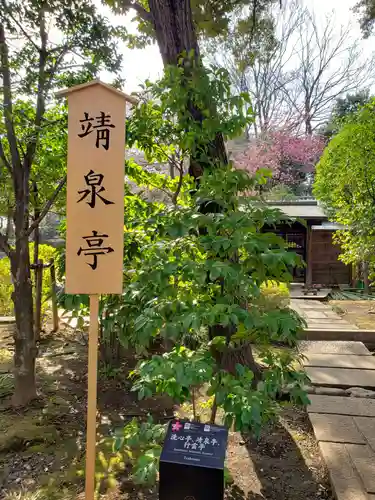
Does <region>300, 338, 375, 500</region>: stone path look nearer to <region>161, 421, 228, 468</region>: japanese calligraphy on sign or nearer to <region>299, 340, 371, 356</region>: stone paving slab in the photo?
<region>299, 340, 371, 356</region>: stone paving slab

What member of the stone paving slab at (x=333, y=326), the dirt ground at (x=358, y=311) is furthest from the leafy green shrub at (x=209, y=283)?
the dirt ground at (x=358, y=311)

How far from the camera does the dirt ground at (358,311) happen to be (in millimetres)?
6617

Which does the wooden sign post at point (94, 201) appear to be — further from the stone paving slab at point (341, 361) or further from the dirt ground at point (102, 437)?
the stone paving slab at point (341, 361)

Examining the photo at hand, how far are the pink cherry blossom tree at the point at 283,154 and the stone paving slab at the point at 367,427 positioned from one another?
14947 millimetres

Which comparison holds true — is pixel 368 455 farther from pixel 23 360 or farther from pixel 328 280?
pixel 328 280

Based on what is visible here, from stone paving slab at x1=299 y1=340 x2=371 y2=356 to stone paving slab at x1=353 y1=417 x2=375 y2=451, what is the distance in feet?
5.68

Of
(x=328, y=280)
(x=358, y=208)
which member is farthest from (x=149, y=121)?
(x=328, y=280)

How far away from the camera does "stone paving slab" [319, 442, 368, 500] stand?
2175 millimetres

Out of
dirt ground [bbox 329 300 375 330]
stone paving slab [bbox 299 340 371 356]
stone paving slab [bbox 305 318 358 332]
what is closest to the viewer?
stone paving slab [bbox 299 340 371 356]

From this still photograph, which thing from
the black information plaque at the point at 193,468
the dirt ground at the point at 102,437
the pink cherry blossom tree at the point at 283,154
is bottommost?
the dirt ground at the point at 102,437

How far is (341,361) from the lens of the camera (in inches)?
182

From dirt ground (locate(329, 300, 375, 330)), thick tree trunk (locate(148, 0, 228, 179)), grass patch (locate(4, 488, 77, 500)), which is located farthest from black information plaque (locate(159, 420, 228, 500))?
dirt ground (locate(329, 300, 375, 330))

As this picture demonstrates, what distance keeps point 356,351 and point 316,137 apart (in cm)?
1604

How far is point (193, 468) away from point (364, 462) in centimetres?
150
